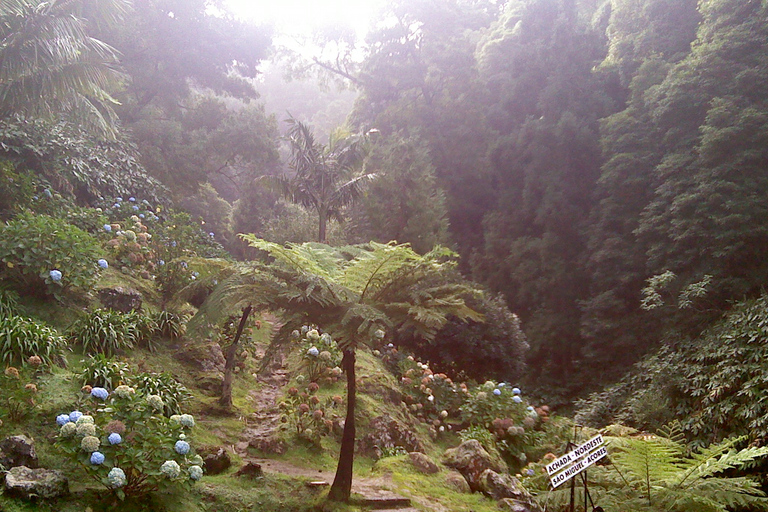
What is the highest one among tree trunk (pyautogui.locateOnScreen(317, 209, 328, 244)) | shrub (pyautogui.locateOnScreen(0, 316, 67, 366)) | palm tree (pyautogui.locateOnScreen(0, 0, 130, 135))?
tree trunk (pyautogui.locateOnScreen(317, 209, 328, 244))

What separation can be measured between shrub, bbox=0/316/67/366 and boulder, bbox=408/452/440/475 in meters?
3.67

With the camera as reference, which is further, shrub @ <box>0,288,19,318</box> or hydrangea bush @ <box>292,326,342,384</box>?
hydrangea bush @ <box>292,326,342,384</box>

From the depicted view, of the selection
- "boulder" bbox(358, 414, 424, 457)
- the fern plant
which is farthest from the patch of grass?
the fern plant

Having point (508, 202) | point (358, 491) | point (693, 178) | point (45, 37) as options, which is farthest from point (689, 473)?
point (508, 202)

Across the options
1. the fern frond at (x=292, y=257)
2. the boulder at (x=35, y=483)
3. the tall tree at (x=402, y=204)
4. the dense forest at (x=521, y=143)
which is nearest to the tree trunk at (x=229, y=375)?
the fern frond at (x=292, y=257)

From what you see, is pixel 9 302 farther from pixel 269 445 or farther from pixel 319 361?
pixel 319 361

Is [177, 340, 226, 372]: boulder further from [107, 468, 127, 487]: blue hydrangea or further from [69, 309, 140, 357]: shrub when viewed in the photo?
Answer: [107, 468, 127, 487]: blue hydrangea

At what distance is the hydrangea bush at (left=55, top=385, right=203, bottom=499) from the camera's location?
3.19 metres

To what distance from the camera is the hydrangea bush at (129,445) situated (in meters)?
3.19

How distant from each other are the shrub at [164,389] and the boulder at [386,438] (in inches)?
87.8

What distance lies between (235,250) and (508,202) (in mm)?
11117

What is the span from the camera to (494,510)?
4871 mm

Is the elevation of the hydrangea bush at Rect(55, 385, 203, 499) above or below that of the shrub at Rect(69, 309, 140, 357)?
below

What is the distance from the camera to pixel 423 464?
552 cm
